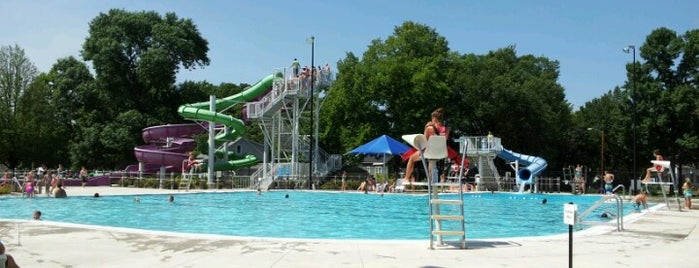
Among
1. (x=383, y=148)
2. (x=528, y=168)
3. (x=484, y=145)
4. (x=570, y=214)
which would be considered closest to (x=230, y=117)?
(x=383, y=148)

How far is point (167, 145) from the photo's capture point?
47906 mm

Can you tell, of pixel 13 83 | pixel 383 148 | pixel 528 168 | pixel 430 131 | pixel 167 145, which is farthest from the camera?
pixel 13 83

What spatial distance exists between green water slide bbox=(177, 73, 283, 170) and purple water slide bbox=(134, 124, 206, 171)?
2754 mm

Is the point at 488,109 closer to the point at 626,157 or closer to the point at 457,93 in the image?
the point at 457,93

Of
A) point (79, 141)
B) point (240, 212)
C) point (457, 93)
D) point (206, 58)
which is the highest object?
point (206, 58)

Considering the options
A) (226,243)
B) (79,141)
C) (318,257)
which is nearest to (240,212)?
(226,243)

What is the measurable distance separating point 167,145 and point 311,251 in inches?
1614

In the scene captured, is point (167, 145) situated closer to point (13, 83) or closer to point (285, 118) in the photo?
point (285, 118)

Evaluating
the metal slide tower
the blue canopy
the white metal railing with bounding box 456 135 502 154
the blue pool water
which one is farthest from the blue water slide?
the blue pool water

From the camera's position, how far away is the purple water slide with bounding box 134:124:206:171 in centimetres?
4412

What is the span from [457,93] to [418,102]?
614 centimetres

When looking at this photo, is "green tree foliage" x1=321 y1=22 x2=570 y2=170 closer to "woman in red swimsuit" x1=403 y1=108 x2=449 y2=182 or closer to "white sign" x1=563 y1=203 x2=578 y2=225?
"woman in red swimsuit" x1=403 y1=108 x2=449 y2=182

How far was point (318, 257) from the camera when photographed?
8.88 metres

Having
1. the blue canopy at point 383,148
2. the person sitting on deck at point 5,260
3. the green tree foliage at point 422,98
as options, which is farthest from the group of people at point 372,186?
the person sitting on deck at point 5,260
